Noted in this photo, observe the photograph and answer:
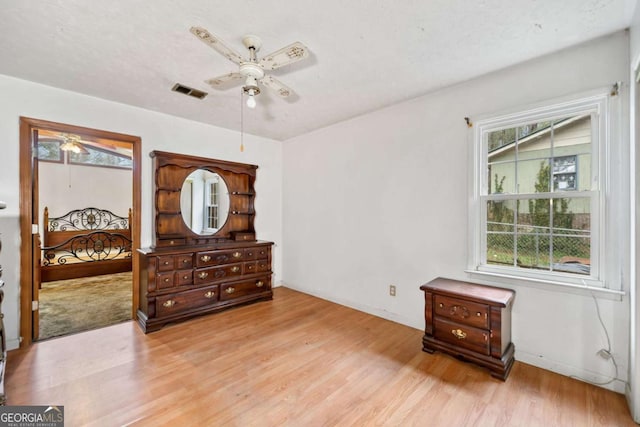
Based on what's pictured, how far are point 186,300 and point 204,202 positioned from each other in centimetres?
134

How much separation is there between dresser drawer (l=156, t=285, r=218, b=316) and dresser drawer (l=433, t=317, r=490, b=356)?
253 cm

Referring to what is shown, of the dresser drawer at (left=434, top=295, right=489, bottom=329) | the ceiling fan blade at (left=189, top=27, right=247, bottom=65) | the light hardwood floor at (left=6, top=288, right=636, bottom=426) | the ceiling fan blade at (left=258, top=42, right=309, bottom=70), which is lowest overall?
the light hardwood floor at (left=6, top=288, right=636, bottom=426)

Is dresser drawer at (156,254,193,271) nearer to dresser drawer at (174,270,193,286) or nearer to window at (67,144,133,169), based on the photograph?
dresser drawer at (174,270,193,286)

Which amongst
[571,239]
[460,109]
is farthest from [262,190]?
[571,239]

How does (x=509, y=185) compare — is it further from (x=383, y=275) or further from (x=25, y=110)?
(x=25, y=110)

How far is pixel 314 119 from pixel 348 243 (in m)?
1.72

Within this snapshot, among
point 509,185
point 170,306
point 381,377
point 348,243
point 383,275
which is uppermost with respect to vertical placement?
point 509,185

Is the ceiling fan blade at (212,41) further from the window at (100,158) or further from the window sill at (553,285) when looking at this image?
the window at (100,158)

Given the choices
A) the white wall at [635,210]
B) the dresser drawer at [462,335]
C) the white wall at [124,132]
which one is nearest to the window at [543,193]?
the white wall at [635,210]

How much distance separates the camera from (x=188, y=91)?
280 cm

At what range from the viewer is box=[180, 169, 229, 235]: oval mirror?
11.9 ft

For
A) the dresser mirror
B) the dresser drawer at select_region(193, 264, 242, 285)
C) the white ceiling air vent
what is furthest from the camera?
the dresser mirror

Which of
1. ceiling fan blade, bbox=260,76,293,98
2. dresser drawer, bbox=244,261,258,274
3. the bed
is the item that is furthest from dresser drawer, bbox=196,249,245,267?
the bed

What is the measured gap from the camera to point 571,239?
2168 mm
